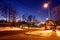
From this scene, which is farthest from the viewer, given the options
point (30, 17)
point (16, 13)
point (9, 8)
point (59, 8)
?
point (30, 17)

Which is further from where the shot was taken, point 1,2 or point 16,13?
point 16,13

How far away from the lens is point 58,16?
195 feet

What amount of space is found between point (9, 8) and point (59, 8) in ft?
92.2

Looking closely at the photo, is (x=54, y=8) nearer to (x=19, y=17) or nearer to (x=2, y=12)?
(x=2, y=12)

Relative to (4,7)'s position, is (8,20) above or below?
below

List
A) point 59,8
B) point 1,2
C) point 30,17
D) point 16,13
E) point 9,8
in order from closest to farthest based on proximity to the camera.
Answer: point 59,8
point 1,2
point 9,8
point 16,13
point 30,17

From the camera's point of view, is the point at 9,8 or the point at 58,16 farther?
the point at 9,8

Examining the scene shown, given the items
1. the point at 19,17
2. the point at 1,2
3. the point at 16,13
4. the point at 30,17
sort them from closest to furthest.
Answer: the point at 1,2 → the point at 16,13 → the point at 19,17 → the point at 30,17

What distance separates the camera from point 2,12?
76.2 m

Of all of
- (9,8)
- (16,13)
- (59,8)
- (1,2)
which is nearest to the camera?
(59,8)

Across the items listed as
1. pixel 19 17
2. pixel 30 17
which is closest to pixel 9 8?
pixel 19 17

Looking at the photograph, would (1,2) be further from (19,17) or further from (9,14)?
(19,17)

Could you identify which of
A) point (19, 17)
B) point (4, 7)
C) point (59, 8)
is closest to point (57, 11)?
point (59, 8)

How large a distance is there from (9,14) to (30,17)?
31094 millimetres
